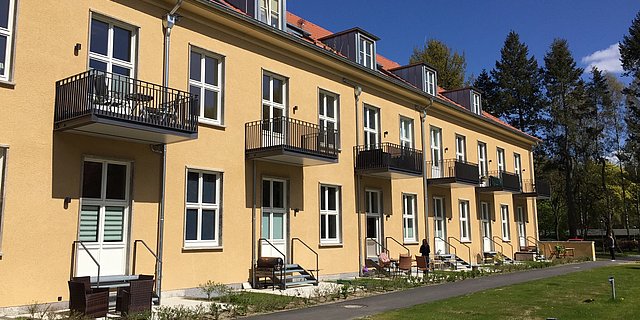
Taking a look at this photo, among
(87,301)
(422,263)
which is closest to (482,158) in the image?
(422,263)

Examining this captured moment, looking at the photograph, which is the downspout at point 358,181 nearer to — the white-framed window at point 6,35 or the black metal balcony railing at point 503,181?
the black metal balcony railing at point 503,181

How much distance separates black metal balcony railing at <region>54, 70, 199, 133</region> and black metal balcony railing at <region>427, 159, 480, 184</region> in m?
14.7

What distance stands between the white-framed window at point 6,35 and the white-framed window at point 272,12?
310 inches

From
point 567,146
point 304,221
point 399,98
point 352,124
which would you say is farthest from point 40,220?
point 567,146

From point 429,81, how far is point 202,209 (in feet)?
54.2

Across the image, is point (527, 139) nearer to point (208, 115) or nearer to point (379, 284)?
point (379, 284)

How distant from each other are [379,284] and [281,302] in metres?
4.78

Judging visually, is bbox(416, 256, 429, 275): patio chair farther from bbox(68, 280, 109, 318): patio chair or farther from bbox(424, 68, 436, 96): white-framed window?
bbox(68, 280, 109, 318): patio chair

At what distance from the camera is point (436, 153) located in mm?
26109

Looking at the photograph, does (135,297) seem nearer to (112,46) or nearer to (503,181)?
(112,46)

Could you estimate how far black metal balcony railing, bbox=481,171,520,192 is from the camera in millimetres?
28984

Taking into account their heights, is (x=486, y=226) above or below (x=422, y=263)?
above

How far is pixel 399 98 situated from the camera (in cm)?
2372

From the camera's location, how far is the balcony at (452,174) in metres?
24.5
